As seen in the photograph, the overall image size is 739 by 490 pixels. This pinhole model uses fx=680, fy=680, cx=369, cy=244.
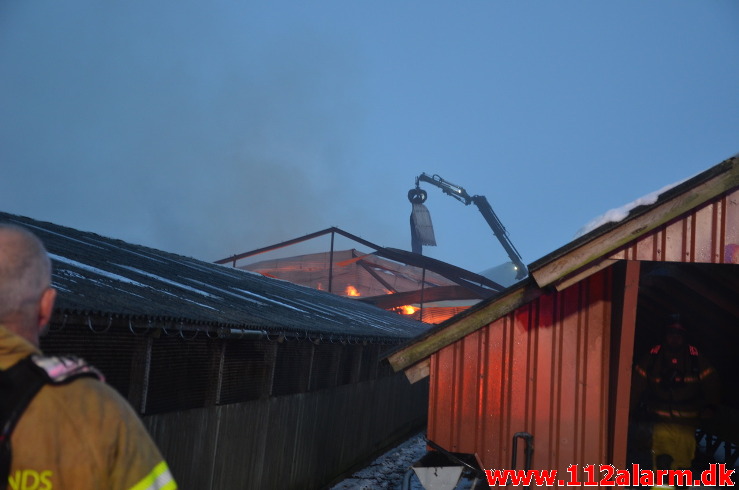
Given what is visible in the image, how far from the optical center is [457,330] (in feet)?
23.6

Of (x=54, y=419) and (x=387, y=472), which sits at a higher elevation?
(x=54, y=419)

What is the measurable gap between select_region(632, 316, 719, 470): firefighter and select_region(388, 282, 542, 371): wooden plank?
8.49ft

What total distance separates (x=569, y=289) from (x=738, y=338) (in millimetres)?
5417

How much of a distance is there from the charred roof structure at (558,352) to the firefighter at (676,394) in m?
1.67

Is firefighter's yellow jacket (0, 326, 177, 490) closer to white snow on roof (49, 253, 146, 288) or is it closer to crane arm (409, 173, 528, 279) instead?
white snow on roof (49, 253, 146, 288)

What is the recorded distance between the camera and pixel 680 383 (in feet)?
27.0

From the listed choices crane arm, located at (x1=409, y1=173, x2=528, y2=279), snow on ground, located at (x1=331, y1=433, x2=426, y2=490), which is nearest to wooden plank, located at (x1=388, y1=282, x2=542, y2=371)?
snow on ground, located at (x1=331, y1=433, x2=426, y2=490)

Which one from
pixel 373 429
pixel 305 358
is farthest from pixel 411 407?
pixel 305 358

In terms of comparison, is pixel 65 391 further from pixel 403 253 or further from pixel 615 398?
pixel 403 253

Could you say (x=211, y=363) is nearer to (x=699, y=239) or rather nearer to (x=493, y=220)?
(x=699, y=239)

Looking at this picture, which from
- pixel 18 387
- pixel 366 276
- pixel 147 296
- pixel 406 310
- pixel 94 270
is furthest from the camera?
pixel 366 276

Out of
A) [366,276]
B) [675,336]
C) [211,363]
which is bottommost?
[211,363]

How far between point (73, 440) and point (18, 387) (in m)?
0.23

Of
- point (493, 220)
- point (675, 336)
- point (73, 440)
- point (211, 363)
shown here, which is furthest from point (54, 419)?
point (493, 220)
